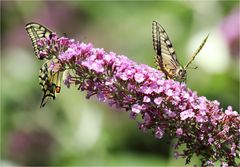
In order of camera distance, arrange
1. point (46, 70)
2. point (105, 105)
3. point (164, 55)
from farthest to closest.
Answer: point (105, 105)
point (164, 55)
point (46, 70)

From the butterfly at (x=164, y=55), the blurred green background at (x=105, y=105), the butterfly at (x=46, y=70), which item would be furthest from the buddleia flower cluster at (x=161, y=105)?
the blurred green background at (x=105, y=105)

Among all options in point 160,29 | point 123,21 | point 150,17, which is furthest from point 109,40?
point 160,29

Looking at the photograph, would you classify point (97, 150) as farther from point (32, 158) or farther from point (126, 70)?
point (126, 70)

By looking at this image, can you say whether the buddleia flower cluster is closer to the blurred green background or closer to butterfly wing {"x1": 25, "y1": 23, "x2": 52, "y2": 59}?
butterfly wing {"x1": 25, "y1": 23, "x2": 52, "y2": 59}

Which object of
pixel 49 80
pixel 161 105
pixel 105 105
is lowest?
pixel 161 105

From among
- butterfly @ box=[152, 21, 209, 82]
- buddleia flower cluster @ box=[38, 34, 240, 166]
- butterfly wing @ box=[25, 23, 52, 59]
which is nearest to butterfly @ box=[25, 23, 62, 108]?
butterfly wing @ box=[25, 23, 52, 59]

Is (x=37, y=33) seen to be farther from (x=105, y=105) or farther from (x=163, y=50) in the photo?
(x=105, y=105)

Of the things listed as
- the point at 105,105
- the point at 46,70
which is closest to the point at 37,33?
the point at 46,70

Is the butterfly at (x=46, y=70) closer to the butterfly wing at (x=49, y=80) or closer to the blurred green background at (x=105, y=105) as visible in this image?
the butterfly wing at (x=49, y=80)
